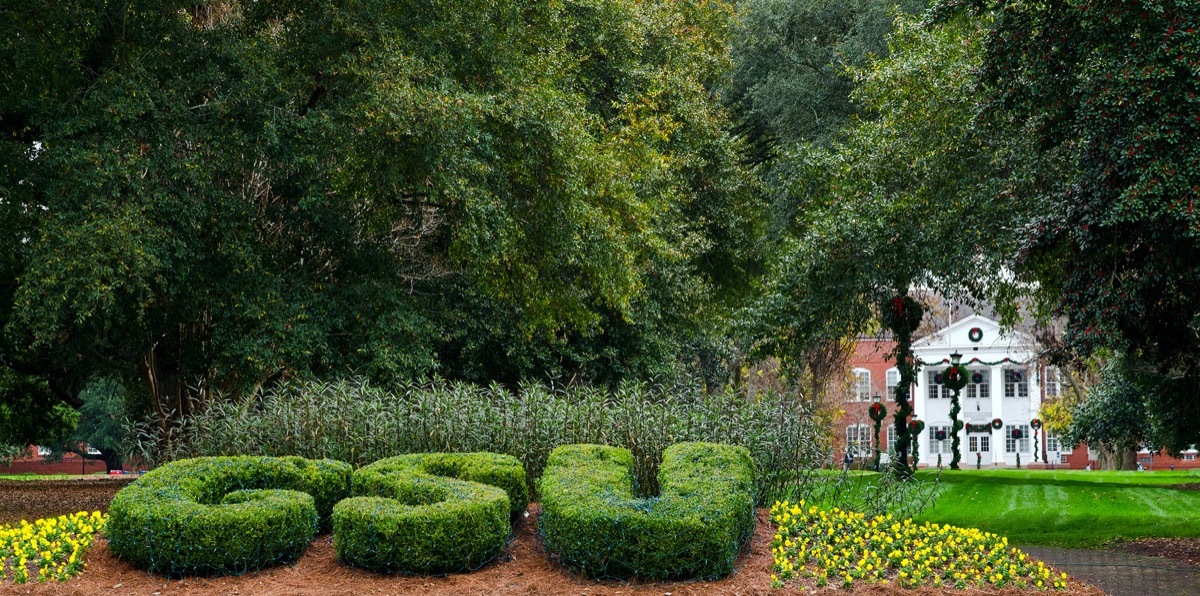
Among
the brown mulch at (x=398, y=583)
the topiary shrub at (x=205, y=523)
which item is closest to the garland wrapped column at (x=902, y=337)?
the brown mulch at (x=398, y=583)

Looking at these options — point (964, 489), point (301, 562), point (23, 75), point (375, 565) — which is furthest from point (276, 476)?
point (964, 489)

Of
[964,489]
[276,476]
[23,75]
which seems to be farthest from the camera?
[964,489]

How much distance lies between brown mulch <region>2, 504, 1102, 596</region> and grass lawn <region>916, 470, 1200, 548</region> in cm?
588

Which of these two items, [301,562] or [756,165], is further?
[756,165]

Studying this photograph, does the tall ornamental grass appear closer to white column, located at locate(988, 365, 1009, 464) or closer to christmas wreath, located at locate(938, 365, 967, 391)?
christmas wreath, located at locate(938, 365, 967, 391)

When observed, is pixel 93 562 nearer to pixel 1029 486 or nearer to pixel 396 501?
pixel 396 501

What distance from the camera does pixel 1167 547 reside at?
12.0m

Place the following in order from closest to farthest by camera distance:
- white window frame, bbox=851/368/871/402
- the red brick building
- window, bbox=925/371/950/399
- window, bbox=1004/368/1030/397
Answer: the red brick building → window, bbox=1004/368/1030/397 → white window frame, bbox=851/368/871/402 → window, bbox=925/371/950/399

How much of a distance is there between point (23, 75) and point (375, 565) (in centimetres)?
836

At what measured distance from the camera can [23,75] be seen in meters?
12.7

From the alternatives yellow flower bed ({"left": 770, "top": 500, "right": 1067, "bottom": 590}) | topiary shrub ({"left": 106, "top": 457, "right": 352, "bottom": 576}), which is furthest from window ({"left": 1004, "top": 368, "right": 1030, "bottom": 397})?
topiary shrub ({"left": 106, "top": 457, "right": 352, "bottom": 576})

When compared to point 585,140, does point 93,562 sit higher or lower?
lower

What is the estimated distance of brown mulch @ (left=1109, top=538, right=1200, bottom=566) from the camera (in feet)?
37.2

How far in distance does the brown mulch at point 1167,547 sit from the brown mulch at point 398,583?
416 centimetres
